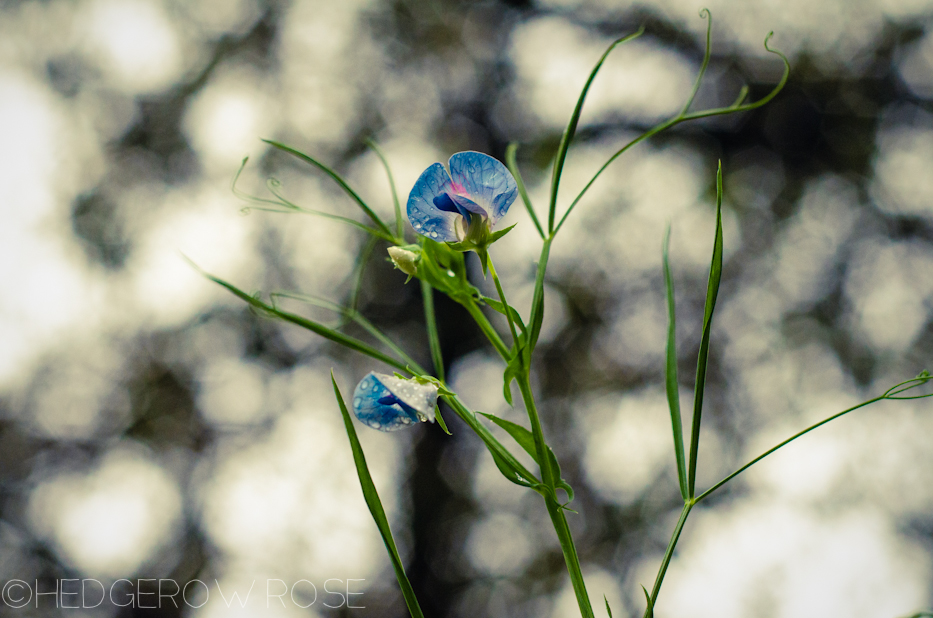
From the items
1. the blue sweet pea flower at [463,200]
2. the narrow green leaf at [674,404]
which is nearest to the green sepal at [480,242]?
the blue sweet pea flower at [463,200]

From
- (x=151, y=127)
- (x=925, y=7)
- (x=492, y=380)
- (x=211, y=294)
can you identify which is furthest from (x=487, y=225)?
(x=925, y=7)

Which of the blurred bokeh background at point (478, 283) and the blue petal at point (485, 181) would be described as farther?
the blurred bokeh background at point (478, 283)

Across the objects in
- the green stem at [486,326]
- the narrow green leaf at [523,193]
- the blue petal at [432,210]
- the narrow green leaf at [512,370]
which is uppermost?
the narrow green leaf at [523,193]

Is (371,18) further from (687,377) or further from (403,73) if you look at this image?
(687,377)

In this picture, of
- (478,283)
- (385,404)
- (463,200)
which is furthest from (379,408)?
(478,283)

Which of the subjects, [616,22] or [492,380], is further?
[616,22]

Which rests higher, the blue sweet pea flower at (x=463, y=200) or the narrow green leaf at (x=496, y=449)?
the blue sweet pea flower at (x=463, y=200)

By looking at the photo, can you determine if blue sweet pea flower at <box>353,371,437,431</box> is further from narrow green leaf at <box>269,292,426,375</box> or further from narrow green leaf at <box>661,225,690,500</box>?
narrow green leaf at <box>661,225,690,500</box>

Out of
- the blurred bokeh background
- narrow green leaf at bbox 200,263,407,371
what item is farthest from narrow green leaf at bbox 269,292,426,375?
the blurred bokeh background

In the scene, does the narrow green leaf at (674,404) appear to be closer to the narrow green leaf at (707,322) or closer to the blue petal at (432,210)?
the narrow green leaf at (707,322)
